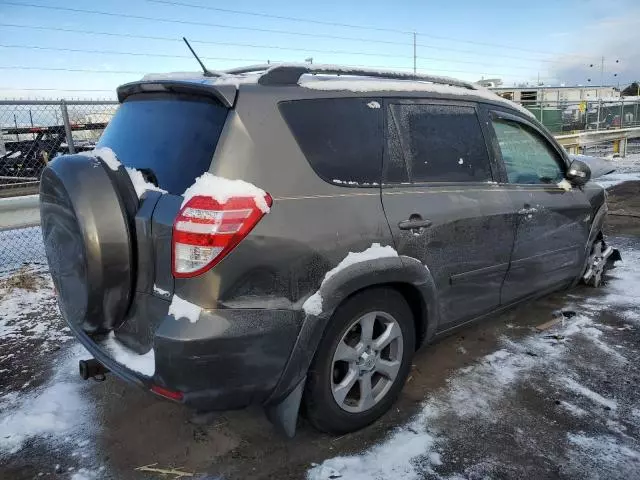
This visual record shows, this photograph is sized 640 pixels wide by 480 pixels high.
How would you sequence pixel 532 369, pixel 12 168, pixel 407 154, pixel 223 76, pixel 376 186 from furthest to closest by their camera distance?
pixel 12 168, pixel 532 369, pixel 407 154, pixel 376 186, pixel 223 76

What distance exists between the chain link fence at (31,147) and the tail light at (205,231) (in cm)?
458

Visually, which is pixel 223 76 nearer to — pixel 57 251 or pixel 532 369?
pixel 57 251

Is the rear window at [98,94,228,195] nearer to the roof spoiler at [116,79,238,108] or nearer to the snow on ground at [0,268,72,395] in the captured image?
the roof spoiler at [116,79,238,108]

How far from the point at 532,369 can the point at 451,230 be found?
1.21 meters

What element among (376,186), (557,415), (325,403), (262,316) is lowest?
(557,415)

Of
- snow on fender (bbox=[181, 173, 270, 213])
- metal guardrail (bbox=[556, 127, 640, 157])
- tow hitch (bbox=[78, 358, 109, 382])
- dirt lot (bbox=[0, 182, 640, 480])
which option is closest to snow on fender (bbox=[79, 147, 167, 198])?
snow on fender (bbox=[181, 173, 270, 213])

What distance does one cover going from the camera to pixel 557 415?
2.89 m

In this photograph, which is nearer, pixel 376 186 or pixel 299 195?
pixel 299 195

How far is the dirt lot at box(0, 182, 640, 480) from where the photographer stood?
99.0 inches

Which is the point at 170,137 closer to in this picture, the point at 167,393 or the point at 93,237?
the point at 93,237

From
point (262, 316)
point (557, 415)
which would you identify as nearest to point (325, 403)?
point (262, 316)

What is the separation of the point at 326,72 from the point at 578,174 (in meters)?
2.42

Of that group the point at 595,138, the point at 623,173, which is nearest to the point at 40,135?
the point at 623,173

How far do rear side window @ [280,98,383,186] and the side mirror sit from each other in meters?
2.16
